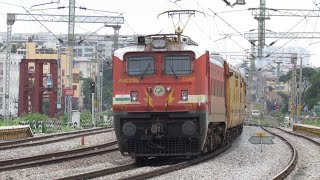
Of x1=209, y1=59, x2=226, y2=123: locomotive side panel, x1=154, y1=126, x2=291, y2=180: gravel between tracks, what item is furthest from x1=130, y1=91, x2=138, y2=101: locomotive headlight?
x1=154, y1=126, x2=291, y2=180: gravel between tracks

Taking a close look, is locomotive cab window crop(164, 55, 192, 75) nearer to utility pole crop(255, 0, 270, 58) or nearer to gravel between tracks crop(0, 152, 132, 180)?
gravel between tracks crop(0, 152, 132, 180)

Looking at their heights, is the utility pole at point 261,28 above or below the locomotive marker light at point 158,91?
above

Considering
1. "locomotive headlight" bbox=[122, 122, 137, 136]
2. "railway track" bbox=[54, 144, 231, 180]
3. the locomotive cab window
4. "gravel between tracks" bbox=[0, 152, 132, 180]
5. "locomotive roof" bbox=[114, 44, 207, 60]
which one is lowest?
"gravel between tracks" bbox=[0, 152, 132, 180]

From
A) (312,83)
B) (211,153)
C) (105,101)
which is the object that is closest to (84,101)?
(105,101)

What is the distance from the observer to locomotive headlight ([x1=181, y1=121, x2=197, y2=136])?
1658 centimetres

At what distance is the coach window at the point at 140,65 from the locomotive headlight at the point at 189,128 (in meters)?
1.76

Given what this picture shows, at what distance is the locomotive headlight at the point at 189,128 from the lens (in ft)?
54.4

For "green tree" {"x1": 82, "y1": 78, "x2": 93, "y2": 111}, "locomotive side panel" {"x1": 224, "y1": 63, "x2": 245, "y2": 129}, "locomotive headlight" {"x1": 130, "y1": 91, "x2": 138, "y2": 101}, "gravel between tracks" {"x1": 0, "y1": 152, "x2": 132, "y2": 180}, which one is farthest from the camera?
"green tree" {"x1": 82, "y1": 78, "x2": 93, "y2": 111}

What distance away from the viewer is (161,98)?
55.0ft

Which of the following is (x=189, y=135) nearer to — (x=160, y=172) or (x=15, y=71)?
(x=160, y=172)

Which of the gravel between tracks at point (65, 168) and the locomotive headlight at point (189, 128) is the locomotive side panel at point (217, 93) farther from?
the gravel between tracks at point (65, 168)

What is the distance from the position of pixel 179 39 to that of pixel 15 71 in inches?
3987

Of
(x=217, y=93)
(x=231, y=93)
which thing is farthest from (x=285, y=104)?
(x=217, y=93)

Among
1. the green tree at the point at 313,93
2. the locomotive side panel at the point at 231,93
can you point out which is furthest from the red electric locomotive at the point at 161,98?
the green tree at the point at 313,93
